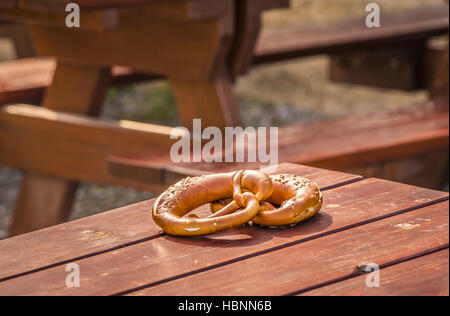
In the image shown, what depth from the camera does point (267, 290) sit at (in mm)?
1168

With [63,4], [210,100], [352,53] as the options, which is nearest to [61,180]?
[210,100]

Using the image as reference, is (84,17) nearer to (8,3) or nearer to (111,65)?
(8,3)

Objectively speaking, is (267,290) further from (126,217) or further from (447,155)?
(447,155)

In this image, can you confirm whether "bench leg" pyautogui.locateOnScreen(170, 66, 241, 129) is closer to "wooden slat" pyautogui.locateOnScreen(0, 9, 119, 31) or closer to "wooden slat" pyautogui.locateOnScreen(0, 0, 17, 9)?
"wooden slat" pyautogui.locateOnScreen(0, 9, 119, 31)

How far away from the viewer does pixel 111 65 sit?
11.4 ft

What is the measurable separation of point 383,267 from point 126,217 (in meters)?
0.49

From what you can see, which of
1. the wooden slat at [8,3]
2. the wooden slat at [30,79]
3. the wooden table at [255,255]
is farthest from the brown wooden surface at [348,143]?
the wooden table at [255,255]

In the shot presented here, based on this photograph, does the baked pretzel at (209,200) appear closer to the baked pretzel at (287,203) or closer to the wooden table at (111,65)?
the baked pretzel at (287,203)

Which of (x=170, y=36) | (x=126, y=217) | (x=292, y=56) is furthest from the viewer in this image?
(x=292, y=56)

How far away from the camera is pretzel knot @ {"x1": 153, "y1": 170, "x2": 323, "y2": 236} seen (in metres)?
1.41

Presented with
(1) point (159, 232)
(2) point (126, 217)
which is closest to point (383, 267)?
(1) point (159, 232)

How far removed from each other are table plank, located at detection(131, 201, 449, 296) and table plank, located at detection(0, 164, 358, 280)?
0.21 metres

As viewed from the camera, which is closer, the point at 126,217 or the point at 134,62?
the point at 126,217
